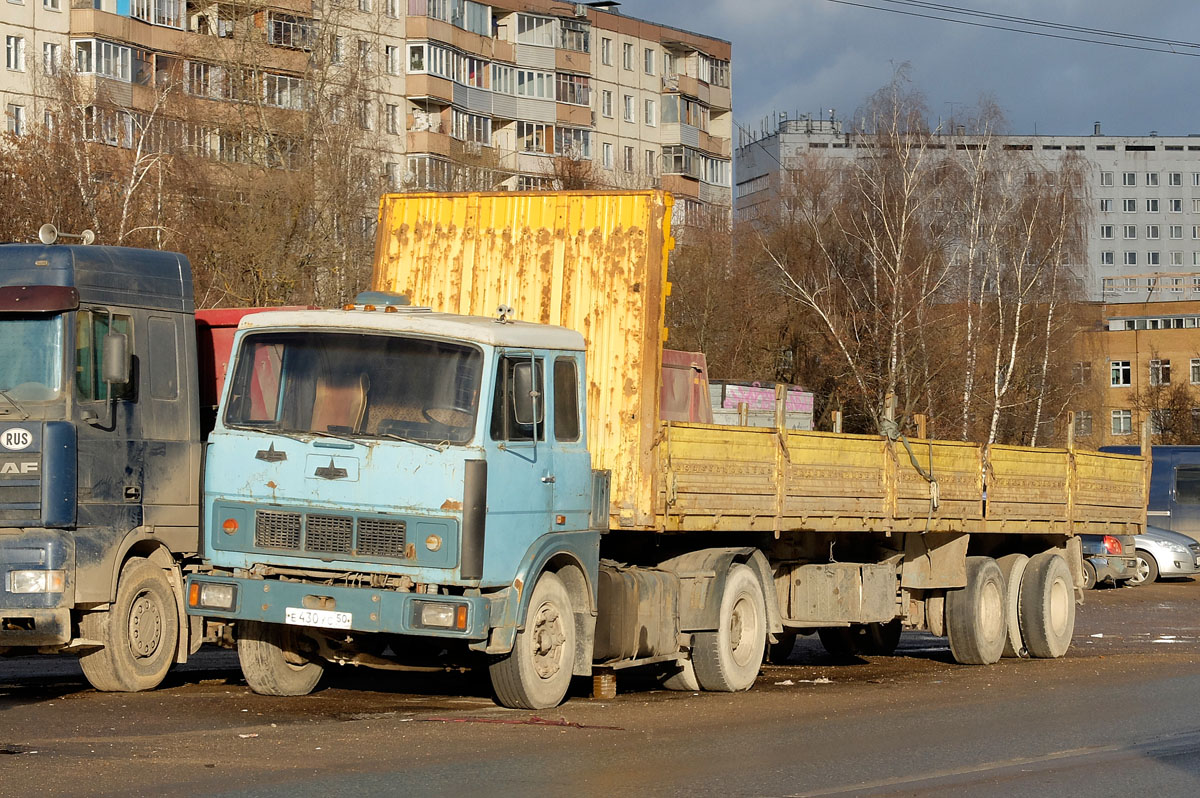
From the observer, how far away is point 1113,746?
10367 mm

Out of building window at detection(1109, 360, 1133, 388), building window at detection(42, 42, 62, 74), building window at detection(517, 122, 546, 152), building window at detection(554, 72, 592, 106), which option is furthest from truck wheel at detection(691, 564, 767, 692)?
building window at detection(1109, 360, 1133, 388)

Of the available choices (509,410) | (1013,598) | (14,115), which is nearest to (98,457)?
(509,410)

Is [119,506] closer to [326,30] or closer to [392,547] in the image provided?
[392,547]

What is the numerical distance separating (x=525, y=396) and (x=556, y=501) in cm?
78

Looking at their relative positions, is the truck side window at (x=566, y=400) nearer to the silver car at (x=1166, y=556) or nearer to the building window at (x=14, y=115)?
the silver car at (x=1166, y=556)

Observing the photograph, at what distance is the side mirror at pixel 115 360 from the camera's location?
36.5 ft

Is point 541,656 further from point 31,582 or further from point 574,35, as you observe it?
point 574,35

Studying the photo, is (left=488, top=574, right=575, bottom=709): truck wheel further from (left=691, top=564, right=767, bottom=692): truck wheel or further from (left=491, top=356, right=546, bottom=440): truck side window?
(left=691, top=564, right=767, bottom=692): truck wheel

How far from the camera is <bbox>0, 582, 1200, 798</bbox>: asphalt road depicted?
331 inches

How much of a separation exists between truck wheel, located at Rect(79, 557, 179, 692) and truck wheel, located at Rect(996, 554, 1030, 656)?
918cm

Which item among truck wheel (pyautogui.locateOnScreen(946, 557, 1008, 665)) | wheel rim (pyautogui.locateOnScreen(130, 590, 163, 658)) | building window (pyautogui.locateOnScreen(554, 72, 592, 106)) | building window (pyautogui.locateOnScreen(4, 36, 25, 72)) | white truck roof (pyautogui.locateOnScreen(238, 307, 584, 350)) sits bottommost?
truck wheel (pyautogui.locateOnScreen(946, 557, 1008, 665))

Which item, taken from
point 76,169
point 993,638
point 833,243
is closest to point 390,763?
point 993,638

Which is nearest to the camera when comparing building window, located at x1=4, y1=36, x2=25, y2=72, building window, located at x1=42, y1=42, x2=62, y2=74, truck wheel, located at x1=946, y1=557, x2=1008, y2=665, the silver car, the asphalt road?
the asphalt road

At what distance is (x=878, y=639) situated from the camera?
59.5 ft
